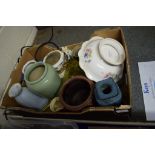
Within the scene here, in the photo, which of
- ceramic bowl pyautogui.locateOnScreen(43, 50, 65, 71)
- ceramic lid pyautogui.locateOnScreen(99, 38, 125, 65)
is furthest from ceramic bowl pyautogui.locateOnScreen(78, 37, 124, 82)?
ceramic bowl pyautogui.locateOnScreen(43, 50, 65, 71)

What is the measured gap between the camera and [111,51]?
86 centimetres

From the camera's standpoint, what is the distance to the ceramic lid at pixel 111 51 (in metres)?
0.82

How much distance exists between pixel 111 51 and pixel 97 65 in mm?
88

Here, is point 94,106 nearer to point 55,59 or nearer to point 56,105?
point 56,105

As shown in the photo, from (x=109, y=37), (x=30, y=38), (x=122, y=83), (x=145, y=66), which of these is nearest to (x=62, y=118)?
(x=122, y=83)

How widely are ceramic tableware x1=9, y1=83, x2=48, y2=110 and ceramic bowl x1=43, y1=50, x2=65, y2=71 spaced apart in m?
0.14

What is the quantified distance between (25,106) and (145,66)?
0.61 m

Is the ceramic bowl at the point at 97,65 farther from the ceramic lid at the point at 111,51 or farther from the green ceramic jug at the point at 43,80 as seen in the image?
the green ceramic jug at the point at 43,80

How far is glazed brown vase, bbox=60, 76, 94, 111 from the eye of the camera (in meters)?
0.80

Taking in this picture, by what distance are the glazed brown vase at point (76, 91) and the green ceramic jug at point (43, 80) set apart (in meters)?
0.05

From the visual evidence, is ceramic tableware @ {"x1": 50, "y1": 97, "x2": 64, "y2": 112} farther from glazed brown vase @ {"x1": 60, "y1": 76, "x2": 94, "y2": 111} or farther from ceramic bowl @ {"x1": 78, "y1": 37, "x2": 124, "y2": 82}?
ceramic bowl @ {"x1": 78, "y1": 37, "x2": 124, "y2": 82}

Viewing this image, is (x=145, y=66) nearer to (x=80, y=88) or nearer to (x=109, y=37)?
(x=109, y=37)

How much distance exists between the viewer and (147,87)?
1011 mm

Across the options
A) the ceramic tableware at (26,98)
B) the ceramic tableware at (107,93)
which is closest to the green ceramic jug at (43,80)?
the ceramic tableware at (26,98)
